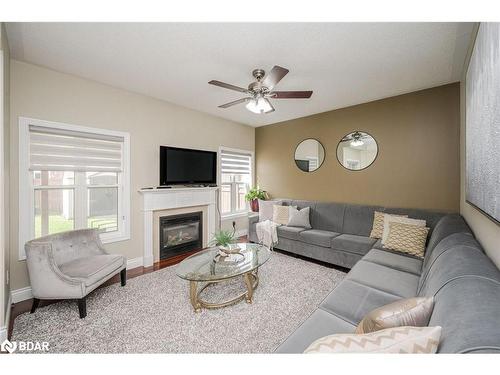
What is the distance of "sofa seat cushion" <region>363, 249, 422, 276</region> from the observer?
207cm

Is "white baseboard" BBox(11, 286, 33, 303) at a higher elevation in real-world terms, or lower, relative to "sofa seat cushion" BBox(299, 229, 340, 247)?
lower

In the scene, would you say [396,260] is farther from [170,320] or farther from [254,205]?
[254,205]

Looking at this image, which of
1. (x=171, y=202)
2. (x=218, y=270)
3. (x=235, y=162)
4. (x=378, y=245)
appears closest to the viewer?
(x=218, y=270)

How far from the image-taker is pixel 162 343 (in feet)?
5.50

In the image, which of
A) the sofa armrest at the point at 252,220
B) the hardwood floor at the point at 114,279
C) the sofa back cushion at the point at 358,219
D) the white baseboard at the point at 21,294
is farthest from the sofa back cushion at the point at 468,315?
the white baseboard at the point at 21,294

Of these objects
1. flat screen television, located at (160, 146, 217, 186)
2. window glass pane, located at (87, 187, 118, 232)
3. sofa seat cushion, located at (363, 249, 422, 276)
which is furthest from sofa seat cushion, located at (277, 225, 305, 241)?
window glass pane, located at (87, 187, 118, 232)

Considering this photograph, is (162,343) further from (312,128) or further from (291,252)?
→ (312,128)

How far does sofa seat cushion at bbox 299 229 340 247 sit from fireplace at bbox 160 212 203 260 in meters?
1.94

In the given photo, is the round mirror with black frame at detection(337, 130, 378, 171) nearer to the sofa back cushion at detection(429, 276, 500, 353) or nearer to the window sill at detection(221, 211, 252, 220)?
the window sill at detection(221, 211, 252, 220)

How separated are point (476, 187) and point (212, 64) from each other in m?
2.64

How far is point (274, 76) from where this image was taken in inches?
78.3

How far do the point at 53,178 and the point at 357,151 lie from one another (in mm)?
4527

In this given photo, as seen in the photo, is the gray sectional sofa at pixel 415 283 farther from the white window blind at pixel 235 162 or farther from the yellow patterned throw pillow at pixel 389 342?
the white window blind at pixel 235 162

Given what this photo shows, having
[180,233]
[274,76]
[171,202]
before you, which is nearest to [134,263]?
[180,233]
